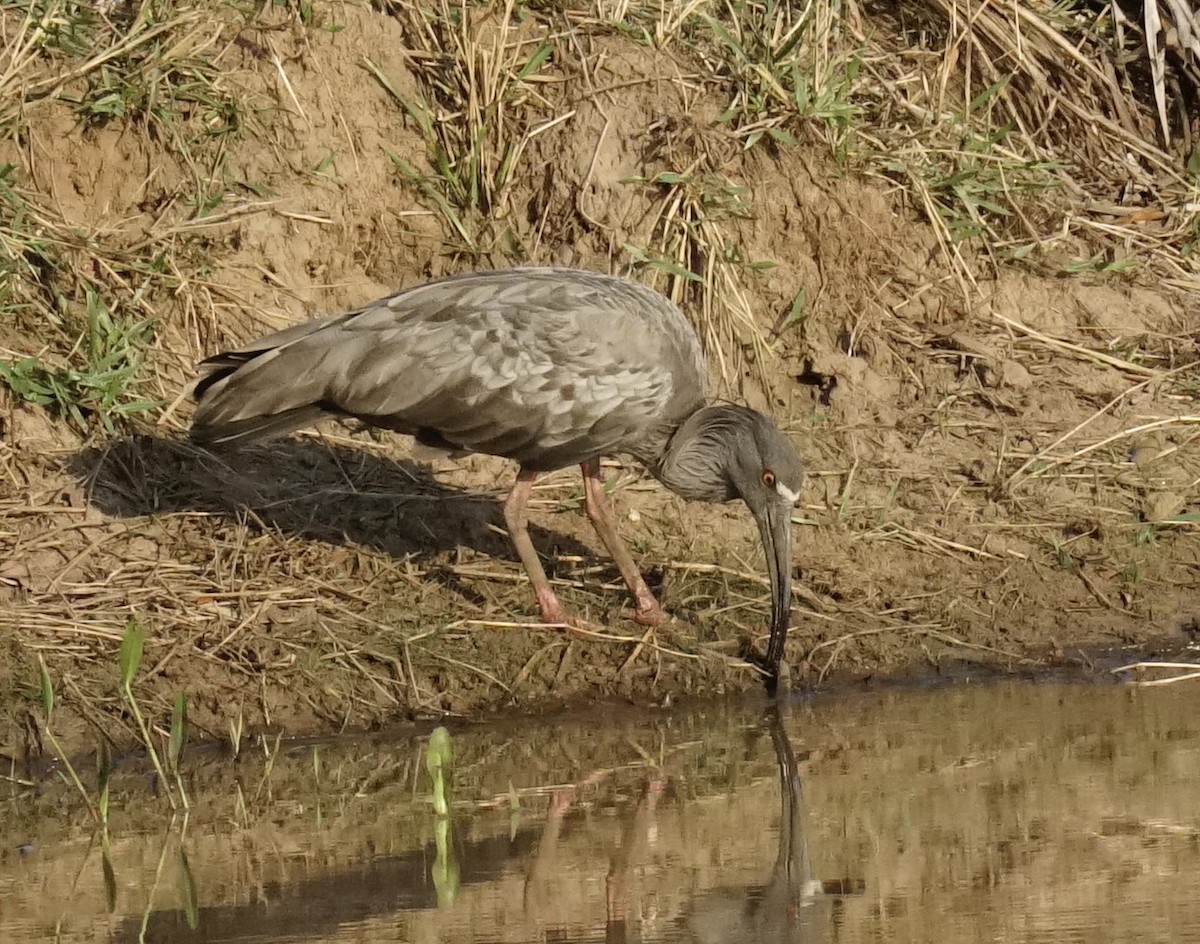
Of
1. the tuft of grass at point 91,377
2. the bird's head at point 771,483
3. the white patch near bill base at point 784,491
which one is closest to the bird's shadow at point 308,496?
the tuft of grass at point 91,377

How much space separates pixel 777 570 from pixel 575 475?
1.49m

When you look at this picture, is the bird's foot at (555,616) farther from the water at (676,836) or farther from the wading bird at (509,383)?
the water at (676,836)

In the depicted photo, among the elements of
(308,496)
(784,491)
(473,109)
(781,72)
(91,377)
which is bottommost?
(784,491)

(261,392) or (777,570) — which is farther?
(777,570)

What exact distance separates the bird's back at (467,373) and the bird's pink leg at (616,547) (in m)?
0.43

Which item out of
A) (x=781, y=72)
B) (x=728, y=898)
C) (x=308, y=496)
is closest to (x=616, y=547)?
(x=308, y=496)

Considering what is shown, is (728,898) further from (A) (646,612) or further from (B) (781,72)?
(B) (781,72)

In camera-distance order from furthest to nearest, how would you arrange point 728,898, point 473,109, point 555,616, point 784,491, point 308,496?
point 473,109 < point 308,496 < point 784,491 < point 555,616 < point 728,898

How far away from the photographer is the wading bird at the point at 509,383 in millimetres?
7723

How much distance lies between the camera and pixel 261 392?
303 inches

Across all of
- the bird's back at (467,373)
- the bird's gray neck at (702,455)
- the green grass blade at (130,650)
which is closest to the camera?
the green grass blade at (130,650)

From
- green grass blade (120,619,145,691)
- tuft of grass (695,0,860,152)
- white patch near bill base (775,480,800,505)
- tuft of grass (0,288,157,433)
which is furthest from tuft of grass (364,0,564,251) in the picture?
green grass blade (120,619,145,691)

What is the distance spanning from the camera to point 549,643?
7.73 metres

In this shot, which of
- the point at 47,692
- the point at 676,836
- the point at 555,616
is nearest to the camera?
the point at 676,836
